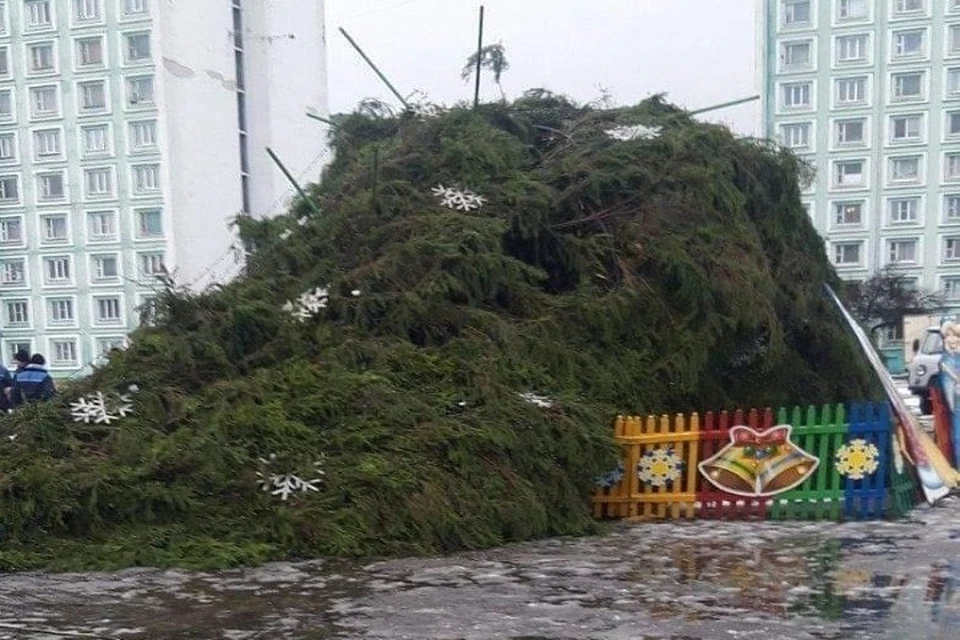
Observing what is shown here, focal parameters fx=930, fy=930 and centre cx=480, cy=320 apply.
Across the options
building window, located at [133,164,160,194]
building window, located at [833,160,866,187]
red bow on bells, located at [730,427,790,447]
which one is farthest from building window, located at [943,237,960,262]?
red bow on bells, located at [730,427,790,447]

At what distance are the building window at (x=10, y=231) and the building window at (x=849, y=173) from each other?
149ft

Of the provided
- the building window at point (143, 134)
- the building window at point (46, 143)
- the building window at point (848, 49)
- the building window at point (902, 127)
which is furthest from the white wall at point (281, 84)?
the building window at point (902, 127)

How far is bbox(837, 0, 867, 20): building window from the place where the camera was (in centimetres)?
5062

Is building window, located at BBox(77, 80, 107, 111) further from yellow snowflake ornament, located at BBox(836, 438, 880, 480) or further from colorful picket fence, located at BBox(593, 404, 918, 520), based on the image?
yellow snowflake ornament, located at BBox(836, 438, 880, 480)

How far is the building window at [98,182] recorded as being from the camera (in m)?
50.7

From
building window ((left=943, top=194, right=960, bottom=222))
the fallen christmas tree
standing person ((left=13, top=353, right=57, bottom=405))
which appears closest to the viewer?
the fallen christmas tree

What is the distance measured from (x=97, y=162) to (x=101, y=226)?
139 inches

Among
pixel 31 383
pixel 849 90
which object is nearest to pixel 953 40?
pixel 849 90

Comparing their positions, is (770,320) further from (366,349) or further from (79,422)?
(79,422)

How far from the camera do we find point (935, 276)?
1918 inches

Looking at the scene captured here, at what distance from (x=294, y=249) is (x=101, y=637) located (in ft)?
15.5

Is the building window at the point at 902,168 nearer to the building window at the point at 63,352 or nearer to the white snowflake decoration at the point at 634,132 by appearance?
the white snowflake decoration at the point at 634,132

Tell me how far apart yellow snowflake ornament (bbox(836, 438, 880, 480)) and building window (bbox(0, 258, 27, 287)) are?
5288 centimetres

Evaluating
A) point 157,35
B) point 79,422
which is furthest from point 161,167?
point 79,422
